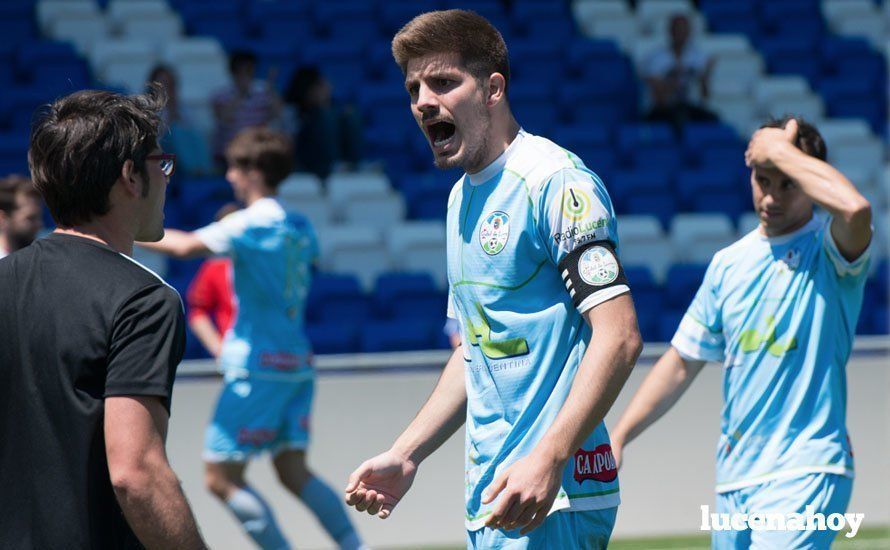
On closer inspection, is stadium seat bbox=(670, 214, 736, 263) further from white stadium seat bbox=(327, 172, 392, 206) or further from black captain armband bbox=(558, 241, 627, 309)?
black captain armband bbox=(558, 241, 627, 309)

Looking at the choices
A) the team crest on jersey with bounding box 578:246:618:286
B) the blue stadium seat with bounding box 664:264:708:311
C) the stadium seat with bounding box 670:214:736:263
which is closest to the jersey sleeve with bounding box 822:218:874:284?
the team crest on jersey with bounding box 578:246:618:286

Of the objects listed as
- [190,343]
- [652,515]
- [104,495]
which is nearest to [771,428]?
[104,495]

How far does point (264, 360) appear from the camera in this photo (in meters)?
6.28

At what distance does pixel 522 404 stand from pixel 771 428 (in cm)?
130

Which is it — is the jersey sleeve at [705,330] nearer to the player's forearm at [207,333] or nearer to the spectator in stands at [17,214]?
the spectator in stands at [17,214]

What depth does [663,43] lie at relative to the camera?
12828 mm

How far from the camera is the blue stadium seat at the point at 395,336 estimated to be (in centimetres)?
955

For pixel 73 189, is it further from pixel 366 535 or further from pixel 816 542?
pixel 366 535

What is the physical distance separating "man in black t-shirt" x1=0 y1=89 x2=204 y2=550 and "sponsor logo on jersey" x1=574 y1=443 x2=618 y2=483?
0.96 meters

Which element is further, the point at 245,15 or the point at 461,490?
the point at 245,15

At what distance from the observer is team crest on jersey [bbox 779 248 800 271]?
4.09 metres

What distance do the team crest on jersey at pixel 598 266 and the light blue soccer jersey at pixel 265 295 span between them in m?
3.63

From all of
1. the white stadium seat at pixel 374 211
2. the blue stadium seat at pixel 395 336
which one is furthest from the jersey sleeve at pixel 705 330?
the white stadium seat at pixel 374 211

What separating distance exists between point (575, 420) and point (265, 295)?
383 cm
